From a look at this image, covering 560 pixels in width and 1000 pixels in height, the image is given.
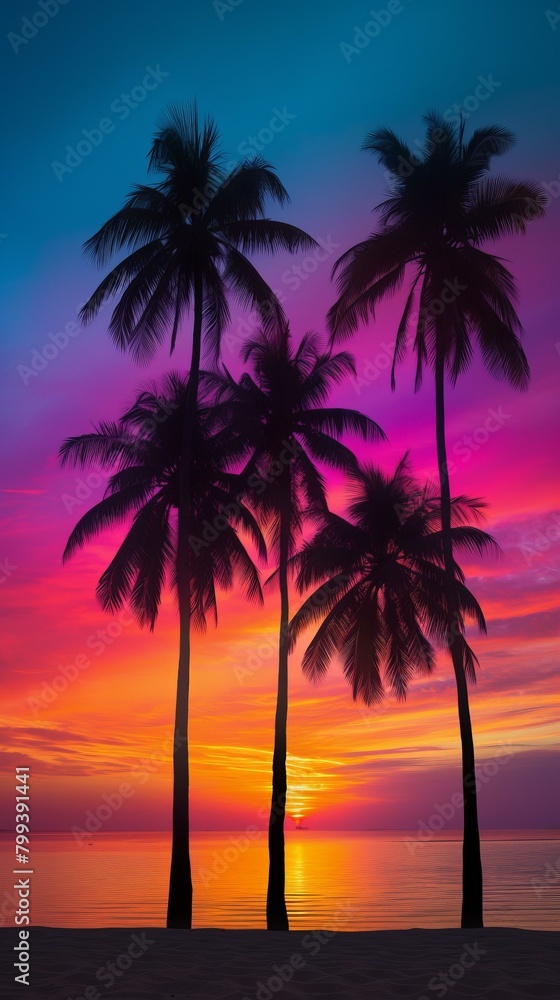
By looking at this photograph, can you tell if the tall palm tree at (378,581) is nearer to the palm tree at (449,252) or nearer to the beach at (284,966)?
the palm tree at (449,252)

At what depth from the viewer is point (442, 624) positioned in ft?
83.7

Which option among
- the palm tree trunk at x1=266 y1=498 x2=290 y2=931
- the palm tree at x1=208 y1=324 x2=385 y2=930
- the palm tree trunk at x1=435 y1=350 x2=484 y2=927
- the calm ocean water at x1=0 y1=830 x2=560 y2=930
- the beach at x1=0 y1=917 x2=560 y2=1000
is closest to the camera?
the beach at x1=0 y1=917 x2=560 y2=1000

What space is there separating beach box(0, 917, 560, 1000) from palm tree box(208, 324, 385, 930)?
12332mm

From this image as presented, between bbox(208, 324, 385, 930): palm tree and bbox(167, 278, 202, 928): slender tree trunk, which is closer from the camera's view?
bbox(167, 278, 202, 928): slender tree trunk

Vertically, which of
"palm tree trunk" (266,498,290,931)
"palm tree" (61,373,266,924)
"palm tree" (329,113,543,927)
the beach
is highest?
"palm tree" (329,113,543,927)

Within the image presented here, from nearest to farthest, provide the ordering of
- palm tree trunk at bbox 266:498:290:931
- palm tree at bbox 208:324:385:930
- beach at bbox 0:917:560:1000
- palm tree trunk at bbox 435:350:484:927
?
1. beach at bbox 0:917:560:1000
2. palm tree trunk at bbox 435:350:484:927
3. palm tree trunk at bbox 266:498:290:931
4. palm tree at bbox 208:324:385:930

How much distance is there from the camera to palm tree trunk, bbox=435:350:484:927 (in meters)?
17.9

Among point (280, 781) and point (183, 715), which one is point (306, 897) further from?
point (183, 715)

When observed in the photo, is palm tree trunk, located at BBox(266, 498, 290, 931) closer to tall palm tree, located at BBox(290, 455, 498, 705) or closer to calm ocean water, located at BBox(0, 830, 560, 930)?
tall palm tree, located at BBox(290, 455, 498, 705)

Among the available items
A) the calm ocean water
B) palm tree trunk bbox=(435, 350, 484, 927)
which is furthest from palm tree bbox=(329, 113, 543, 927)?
the calm ocean water

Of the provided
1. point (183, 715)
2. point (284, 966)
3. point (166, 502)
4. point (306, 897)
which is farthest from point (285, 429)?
point (306, 897)

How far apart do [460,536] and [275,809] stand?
9.71m

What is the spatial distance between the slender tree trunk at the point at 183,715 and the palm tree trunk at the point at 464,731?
5978 millimetres

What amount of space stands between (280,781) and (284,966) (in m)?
12.9
